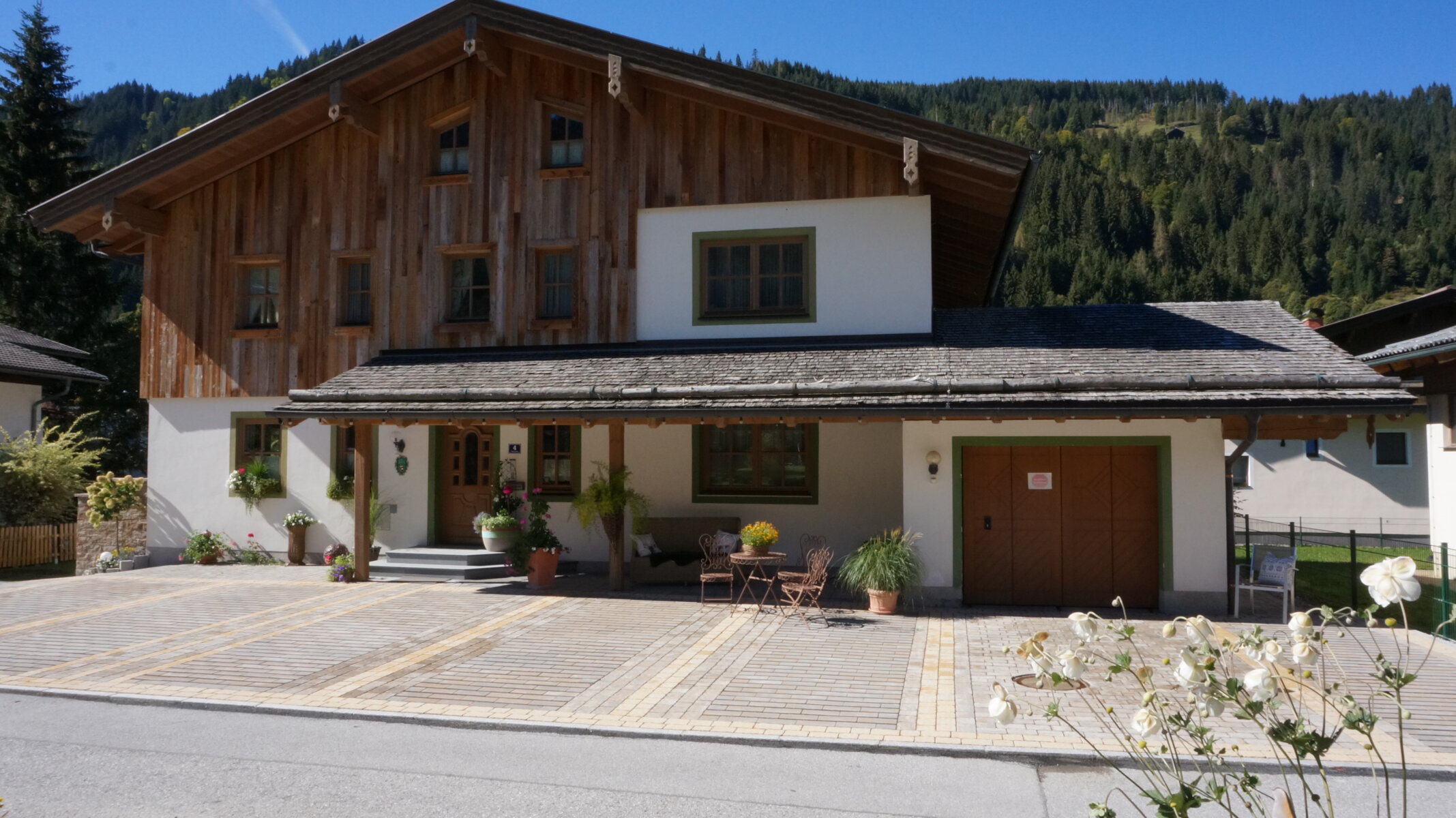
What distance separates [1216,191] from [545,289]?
92894 millimetres

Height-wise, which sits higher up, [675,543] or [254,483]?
[254,483]

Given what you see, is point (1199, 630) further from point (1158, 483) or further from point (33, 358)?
point (33, 358)

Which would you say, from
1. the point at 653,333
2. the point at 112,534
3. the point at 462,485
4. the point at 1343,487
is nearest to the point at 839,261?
the point at 653,333

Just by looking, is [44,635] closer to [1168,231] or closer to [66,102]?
[66,102]

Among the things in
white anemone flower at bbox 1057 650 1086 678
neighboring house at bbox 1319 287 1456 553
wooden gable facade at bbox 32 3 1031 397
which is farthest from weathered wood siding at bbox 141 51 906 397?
white anemone flower at bbox 1057 650 1086 678

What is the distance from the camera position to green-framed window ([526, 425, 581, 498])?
15.6 metres

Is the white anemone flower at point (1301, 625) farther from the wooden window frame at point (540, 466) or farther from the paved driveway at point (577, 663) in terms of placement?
the wooden window frame at point (540, 466)

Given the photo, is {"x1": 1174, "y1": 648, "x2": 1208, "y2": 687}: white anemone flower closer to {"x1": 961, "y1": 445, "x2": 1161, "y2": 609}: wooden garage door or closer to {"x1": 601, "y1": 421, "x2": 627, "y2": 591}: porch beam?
{"x1": 961, "y1": 445, "x2": 1161, "y2": 609}: wooden garage door

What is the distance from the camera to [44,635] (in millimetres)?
10812

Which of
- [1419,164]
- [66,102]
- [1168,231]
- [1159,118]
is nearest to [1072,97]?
[1159,118]

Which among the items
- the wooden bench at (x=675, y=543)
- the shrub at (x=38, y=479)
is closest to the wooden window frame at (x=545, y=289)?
the wooden bench at (x=675, y=543)

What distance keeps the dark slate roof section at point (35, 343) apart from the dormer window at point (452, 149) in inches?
588

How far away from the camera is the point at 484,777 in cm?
629

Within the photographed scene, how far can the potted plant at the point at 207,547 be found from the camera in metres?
16.6
